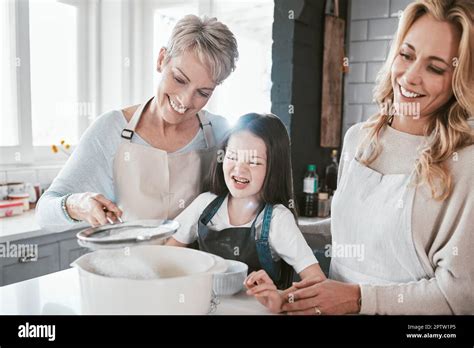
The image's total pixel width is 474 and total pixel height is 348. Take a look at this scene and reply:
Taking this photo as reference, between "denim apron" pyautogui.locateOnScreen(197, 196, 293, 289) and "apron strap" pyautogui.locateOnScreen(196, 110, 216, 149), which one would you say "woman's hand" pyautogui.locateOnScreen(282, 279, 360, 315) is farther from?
"apron strap" pyautogui.locateOnScreen(196, 110, 216, 149)

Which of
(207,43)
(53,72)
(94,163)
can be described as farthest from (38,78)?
(207,43)

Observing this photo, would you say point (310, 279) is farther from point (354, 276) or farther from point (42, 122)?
point (42, 122)

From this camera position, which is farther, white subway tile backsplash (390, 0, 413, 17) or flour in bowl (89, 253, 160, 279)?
white subway tile backsplash (390, 0, 413, 17)

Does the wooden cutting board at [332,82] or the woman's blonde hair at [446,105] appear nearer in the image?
the woman's blonde hair at [446,105]

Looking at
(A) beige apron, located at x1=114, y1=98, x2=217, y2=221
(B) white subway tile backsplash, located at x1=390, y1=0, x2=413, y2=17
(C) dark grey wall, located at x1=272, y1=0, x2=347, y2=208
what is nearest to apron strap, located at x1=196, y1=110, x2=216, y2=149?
(A) beige apron, located at x1=114, y1=98, x2=217, y2=221

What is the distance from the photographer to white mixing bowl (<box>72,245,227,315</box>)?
0.54m

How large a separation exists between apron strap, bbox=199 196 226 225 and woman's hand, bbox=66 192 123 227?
0.13 metres

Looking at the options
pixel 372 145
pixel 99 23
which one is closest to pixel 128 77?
pixel 99 23

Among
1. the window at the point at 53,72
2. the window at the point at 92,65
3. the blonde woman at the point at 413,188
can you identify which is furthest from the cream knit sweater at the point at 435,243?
the window at the point at 53,72

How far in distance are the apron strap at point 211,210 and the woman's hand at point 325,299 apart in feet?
0.55

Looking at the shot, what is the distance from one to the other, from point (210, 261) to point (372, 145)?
31 centimetres

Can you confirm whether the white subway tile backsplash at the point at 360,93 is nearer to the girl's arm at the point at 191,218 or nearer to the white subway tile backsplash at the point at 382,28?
the white subway tile backsplash at the point at 382,28

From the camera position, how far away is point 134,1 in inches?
27.5

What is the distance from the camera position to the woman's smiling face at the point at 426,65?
581mm
